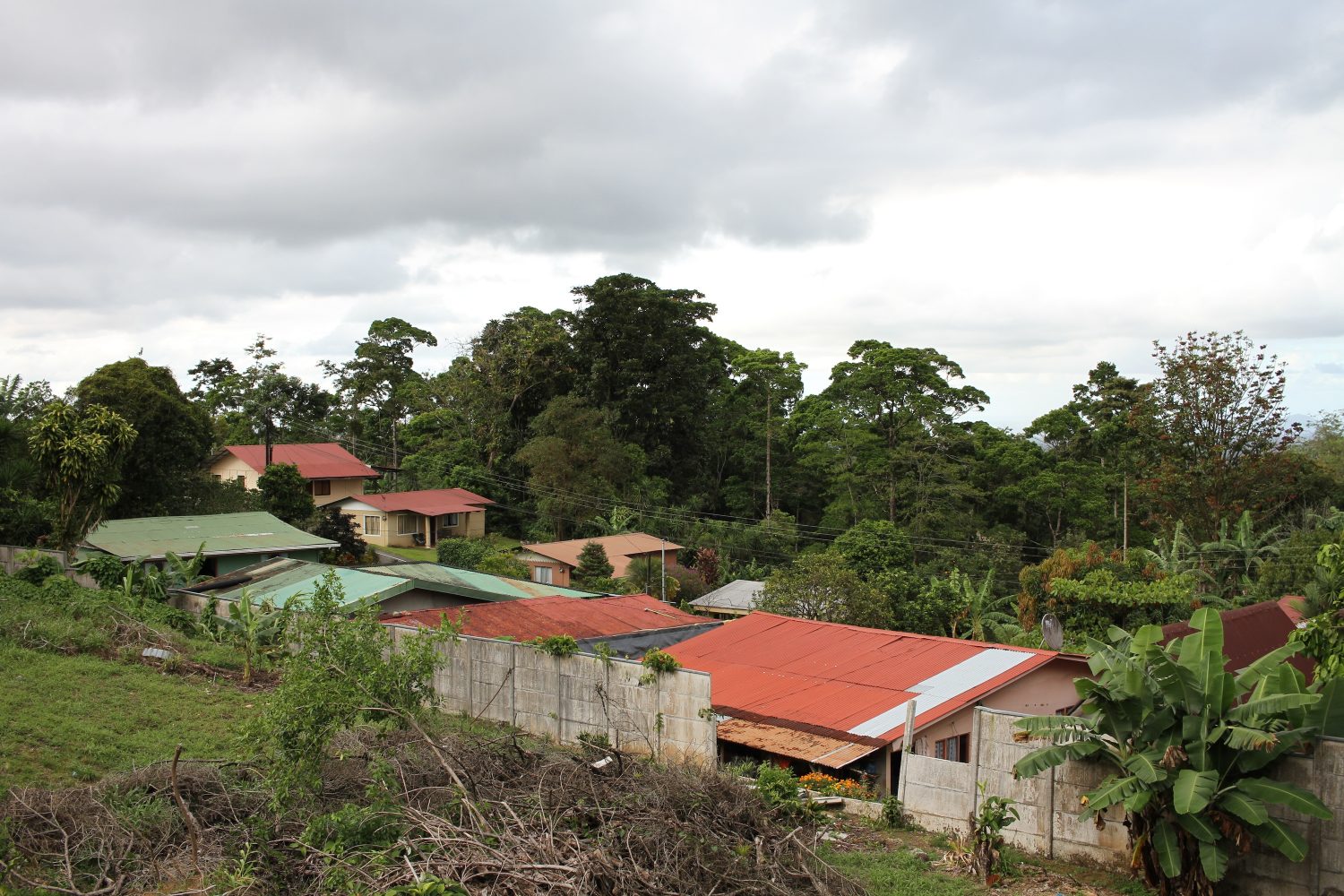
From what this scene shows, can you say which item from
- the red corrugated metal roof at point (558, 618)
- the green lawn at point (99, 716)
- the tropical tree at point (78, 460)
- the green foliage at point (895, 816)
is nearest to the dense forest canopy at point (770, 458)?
the tropical tree at point (78, 460)

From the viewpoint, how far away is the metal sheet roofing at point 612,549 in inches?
1689

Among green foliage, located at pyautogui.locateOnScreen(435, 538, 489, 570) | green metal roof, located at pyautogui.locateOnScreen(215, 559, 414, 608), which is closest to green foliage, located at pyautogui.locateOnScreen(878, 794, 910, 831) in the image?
green metal roof, located at pyautogui.locateOnScreen(215, 559, 414, 608)

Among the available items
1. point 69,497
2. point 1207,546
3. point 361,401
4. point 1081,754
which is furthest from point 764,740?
point 361,401

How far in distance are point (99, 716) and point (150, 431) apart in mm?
25784

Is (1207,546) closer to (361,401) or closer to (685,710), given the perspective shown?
(685,710)

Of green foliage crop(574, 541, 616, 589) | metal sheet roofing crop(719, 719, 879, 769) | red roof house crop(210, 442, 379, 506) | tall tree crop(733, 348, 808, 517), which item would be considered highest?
tall tree crop(733, 348, 808, 517)

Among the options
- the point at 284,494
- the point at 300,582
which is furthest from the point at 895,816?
the point at 284,494

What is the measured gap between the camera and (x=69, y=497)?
25719 mm

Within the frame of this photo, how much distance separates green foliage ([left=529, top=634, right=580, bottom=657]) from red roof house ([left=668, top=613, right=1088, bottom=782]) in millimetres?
2377

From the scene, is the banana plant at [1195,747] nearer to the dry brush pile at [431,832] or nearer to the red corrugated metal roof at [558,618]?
the dry brush pile at [431,832]

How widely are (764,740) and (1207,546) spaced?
958 inches

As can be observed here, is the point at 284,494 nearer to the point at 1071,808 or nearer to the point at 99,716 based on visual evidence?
the point at 99,716

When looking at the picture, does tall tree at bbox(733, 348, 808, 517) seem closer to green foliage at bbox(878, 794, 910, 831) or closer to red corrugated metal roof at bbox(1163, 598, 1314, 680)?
red corrugated metal roof at bbox(1163, 598, 1314, 680)

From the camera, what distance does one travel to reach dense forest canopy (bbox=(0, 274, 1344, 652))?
30641 mm
